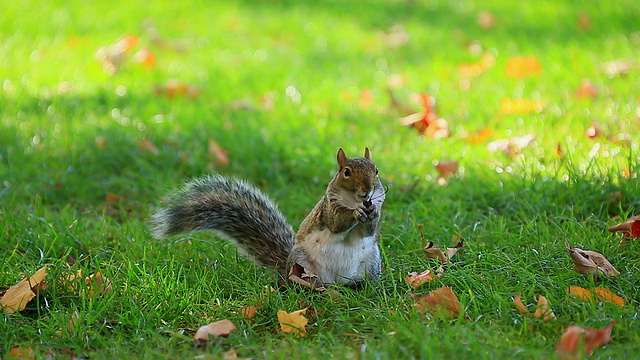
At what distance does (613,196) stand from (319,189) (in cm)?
128

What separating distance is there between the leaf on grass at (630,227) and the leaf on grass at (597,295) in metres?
0.48

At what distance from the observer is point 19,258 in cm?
314

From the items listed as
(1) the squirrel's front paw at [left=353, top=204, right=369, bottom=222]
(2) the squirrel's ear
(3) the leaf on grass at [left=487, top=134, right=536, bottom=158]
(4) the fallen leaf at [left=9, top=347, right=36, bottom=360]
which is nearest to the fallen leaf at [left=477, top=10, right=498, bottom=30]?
(3) the leaf on grass at [left=487, top=134, right=536, bottom=158]

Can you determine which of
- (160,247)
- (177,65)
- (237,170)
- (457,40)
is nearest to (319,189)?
(237,170)

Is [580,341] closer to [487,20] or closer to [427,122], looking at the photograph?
[427,122]

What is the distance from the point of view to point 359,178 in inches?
103

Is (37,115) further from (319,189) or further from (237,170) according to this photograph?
(319,189)

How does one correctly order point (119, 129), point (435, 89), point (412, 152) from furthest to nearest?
point (435, 89) → point (119, 129) → point (412, 152)

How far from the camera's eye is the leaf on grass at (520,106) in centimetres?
462

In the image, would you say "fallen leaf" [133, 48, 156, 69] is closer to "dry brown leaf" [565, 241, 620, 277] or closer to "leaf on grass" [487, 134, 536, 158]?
"leaf on grass" [487, 134, 536, 158]

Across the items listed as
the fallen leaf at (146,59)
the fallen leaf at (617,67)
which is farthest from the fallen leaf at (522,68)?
the fallen leaf at (146,59)

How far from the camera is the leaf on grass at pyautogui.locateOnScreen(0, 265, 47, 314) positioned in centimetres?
271

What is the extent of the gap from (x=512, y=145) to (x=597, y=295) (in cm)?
161

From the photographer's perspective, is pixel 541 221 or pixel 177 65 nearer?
pixel 541 221
